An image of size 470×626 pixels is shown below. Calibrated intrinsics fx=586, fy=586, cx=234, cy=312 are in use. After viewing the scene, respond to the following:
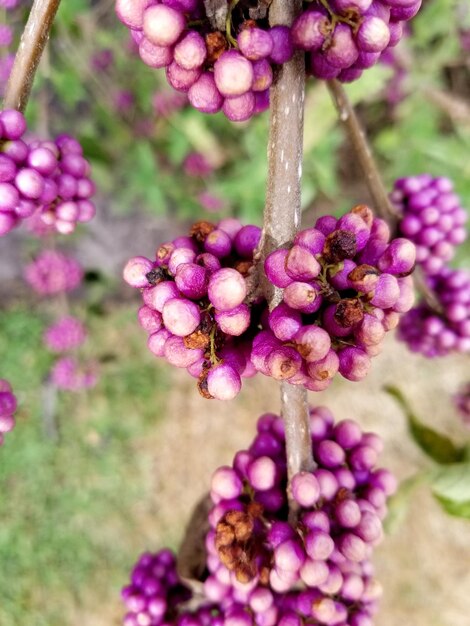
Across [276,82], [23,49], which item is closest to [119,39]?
[23,49]

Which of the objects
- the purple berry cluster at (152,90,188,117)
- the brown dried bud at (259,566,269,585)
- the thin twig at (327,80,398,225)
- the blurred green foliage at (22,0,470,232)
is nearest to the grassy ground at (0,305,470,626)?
the blurred green foliage at (22,0,470,232)

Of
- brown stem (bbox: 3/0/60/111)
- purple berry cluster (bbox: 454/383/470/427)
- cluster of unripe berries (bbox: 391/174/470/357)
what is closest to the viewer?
brown stem (bbox: 3/0/60/111)

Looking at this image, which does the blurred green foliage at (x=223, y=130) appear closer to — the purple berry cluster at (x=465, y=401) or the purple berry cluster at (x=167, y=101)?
the purple berry cluster at (x=167, y=101)

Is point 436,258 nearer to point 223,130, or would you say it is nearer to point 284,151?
point 284,151

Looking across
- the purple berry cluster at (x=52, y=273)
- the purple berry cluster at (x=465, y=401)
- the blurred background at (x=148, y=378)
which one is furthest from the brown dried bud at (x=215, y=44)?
the purple berry cluster at (x=465, y=401)

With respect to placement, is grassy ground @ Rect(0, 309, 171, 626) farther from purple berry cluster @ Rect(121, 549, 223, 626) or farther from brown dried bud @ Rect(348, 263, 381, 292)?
brown dried bud @ Rect(348, 263, 381, 292)

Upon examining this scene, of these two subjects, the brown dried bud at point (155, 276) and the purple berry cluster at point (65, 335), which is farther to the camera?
the purple berry cluster at point (65, 335)
